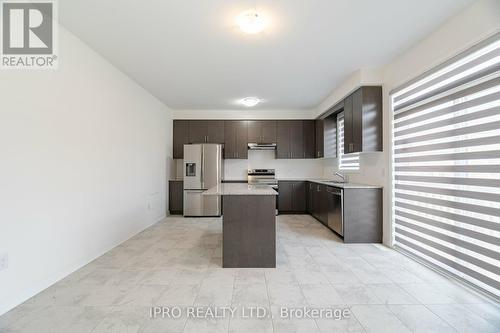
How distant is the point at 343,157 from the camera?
516 cm

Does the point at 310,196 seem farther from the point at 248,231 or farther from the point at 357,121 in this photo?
the point at 248,231

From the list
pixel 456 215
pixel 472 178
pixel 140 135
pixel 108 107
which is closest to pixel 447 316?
pixel 456 215

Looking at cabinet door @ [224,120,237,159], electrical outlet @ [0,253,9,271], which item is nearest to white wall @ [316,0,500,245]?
cabinet door @ [224,120,237,159]

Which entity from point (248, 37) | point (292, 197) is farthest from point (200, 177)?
point (248, 37)

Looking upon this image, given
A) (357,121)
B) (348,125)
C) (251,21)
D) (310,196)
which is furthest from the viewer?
(310,196)

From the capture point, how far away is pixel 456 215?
240cm

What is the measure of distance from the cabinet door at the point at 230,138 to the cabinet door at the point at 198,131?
1.72 ft

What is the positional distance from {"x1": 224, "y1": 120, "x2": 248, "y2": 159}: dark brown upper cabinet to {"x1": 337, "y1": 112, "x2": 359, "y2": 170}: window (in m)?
2.25

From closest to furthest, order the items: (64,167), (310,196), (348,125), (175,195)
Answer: (64,167), (348,125), (310,196), (175,195)

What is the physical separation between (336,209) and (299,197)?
1.91 meters

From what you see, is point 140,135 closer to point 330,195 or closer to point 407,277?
point 330,195

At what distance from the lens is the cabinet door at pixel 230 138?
6.05 metres

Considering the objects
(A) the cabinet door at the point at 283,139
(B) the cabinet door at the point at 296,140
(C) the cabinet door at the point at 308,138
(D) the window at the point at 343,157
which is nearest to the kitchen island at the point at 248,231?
(D) the window at the point at 343,157

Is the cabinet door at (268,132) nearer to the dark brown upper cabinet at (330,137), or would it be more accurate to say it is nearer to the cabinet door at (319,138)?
the cabinet door at (319,138)
